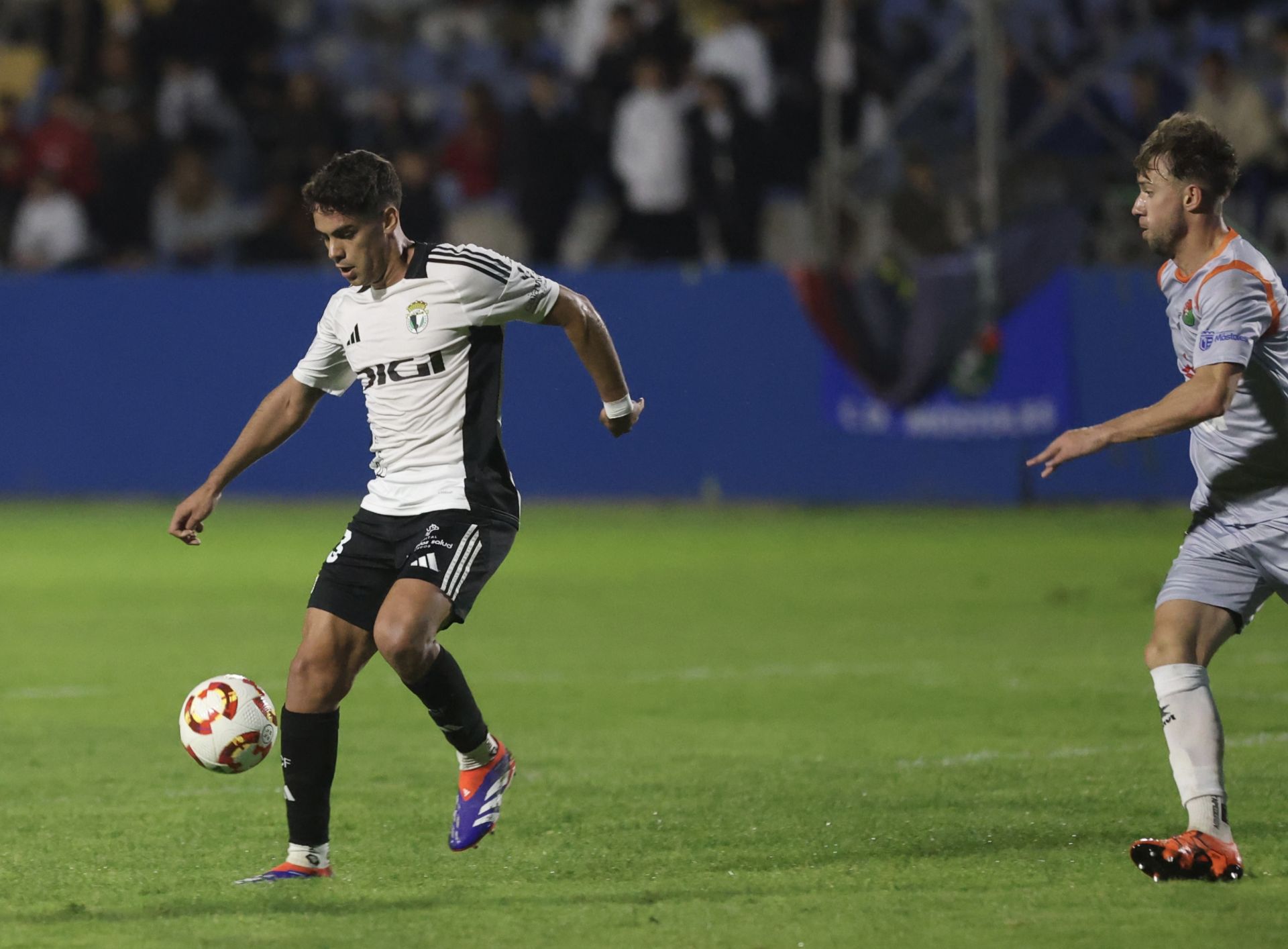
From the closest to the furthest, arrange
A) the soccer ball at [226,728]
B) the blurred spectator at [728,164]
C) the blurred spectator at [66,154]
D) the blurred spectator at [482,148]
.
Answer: the soccer ball at [226,728] → the blurred spectator at [728,164] → the blurred spectator at [482,148] → the blurred spectator at [66,154]

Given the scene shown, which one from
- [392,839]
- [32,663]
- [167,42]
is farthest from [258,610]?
[167,42]

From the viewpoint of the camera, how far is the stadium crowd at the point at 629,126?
18406 mm

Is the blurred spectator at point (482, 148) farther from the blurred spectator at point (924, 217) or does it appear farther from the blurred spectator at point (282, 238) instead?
the blurred spectator at point (924, 217)

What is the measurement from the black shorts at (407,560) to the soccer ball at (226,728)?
39 centimetres

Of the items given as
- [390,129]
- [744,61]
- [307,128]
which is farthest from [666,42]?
[307,128]

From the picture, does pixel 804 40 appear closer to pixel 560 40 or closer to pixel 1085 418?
pixel 560 40

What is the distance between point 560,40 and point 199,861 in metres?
17.4

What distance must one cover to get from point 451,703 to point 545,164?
1383 cm

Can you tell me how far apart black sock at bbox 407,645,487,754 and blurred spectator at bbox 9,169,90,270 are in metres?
15.4

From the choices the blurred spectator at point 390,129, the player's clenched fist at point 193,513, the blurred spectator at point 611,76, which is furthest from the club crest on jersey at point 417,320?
the blurred spectator at point 390,129

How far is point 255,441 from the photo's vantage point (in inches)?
247

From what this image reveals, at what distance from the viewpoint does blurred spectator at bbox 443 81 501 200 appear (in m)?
20.4

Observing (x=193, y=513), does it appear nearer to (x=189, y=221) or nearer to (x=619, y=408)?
(x=619, y=408)

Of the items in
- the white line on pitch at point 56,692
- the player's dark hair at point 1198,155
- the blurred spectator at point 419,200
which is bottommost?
the white line on pitch at point 56,692
